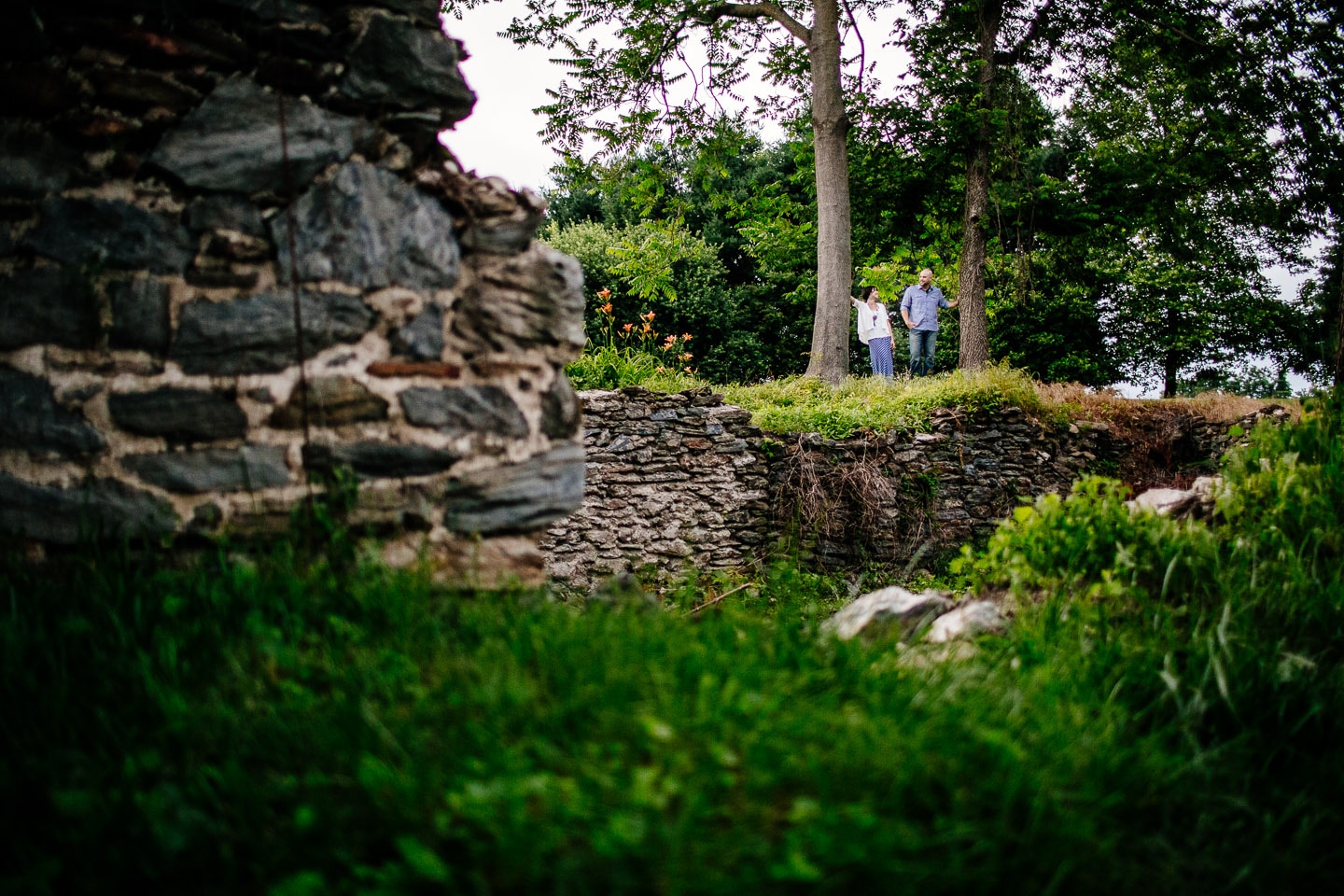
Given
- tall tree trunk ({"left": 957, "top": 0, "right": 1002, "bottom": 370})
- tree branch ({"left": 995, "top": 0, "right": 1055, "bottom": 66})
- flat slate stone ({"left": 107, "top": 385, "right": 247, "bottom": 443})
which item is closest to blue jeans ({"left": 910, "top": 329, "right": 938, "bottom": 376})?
tall tree trunk ({"left": 957, "top": 0, "right": 1002, "bottom": 370})

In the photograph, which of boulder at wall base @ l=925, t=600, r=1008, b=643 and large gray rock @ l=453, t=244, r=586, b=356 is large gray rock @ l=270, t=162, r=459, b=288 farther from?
boulder at wall base @ l=925, t=600, r=1008, b=643

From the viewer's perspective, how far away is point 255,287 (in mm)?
2250

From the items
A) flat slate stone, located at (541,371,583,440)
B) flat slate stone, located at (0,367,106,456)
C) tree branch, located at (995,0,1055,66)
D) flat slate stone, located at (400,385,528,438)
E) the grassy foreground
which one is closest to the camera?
the grassy foreground

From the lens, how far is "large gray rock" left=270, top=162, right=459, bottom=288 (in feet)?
7.44

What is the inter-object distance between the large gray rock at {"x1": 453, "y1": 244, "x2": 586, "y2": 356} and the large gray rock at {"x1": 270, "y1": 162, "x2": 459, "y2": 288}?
0.13m

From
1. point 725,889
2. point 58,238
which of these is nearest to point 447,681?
point 725,889

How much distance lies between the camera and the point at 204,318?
7.20 feet

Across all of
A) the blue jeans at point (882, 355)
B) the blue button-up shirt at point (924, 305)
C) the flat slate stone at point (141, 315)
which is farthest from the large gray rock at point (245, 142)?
the blue jeans at point (882, 355)

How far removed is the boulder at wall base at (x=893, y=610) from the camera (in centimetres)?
270

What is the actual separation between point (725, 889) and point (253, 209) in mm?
2362

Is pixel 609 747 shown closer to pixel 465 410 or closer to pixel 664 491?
pixel 465 410

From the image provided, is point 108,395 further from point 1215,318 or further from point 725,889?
point 1215,318

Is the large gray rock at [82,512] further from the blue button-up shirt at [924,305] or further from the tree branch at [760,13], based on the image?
the blue button-up shirt at [924,305]

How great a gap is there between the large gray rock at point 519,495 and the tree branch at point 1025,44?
1222 cm
